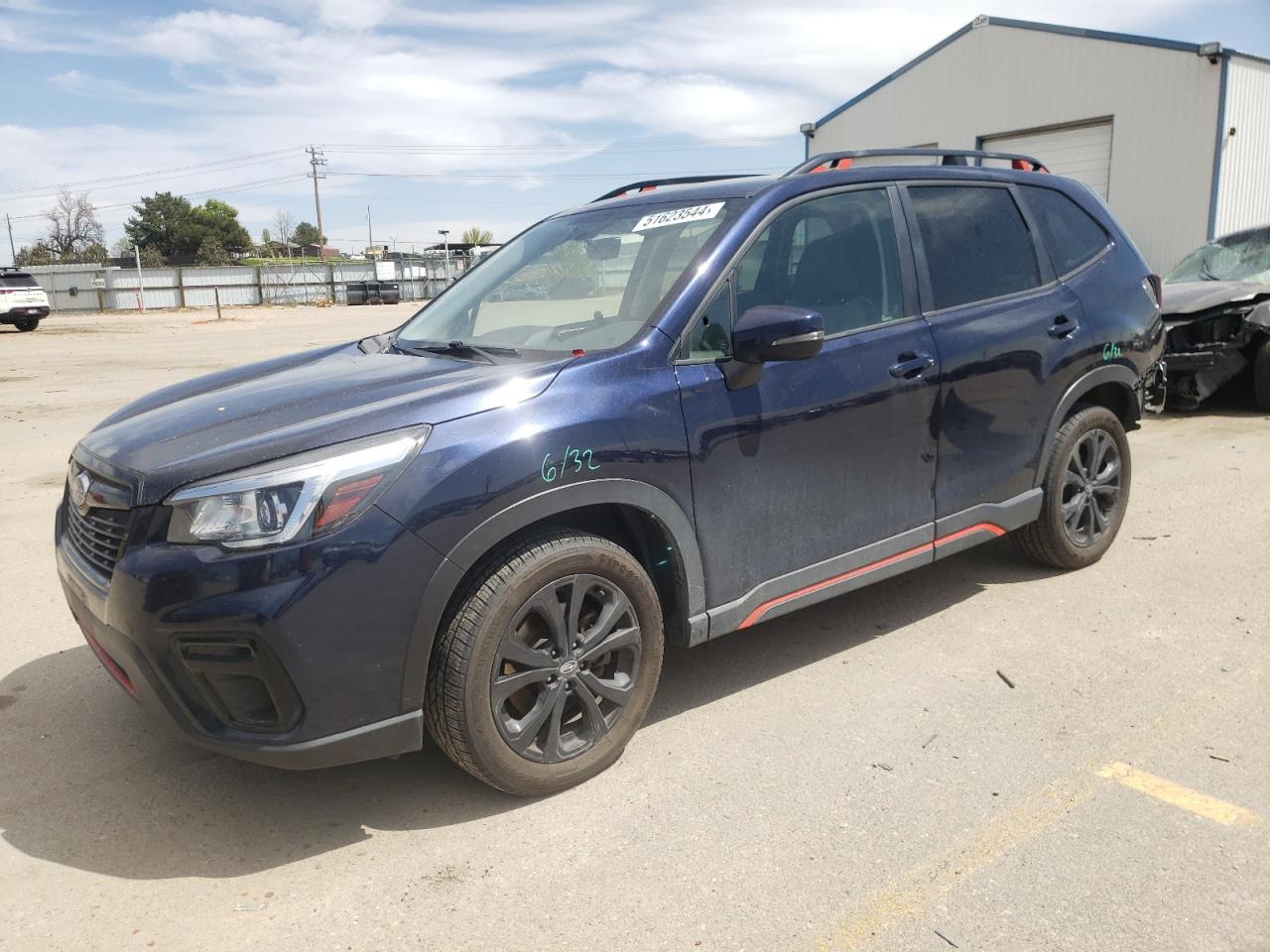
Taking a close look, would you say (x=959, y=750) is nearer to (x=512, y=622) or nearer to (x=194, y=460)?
(x=512, y=622)

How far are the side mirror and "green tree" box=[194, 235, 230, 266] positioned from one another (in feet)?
300

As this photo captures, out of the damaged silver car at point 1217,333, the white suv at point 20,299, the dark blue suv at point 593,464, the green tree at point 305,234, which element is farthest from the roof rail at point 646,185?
the green tree at point 305,234

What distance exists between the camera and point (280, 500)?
99.5 inches

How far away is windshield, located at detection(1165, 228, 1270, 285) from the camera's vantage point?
30.3 feet

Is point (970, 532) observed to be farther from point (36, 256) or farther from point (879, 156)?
point (36, 256)

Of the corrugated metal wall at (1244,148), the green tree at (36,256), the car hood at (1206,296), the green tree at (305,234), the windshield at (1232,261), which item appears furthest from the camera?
the green tree at (305,234)

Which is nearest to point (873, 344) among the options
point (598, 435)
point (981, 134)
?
point (598, 435)

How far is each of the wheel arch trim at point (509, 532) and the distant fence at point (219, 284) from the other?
2048 inches

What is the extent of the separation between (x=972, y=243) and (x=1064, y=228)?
757 mm

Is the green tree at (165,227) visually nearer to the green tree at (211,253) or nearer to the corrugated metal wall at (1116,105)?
the green tree at (211,253)

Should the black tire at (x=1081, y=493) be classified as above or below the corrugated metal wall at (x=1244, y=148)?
below

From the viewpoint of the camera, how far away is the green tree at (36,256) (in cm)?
8119

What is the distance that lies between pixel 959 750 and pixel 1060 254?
8.24 ft

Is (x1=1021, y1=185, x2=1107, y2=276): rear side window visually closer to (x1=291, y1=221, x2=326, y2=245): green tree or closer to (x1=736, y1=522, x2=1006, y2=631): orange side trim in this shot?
(x1=736, y1=522, x2=1006, y2=631): orange side trim
